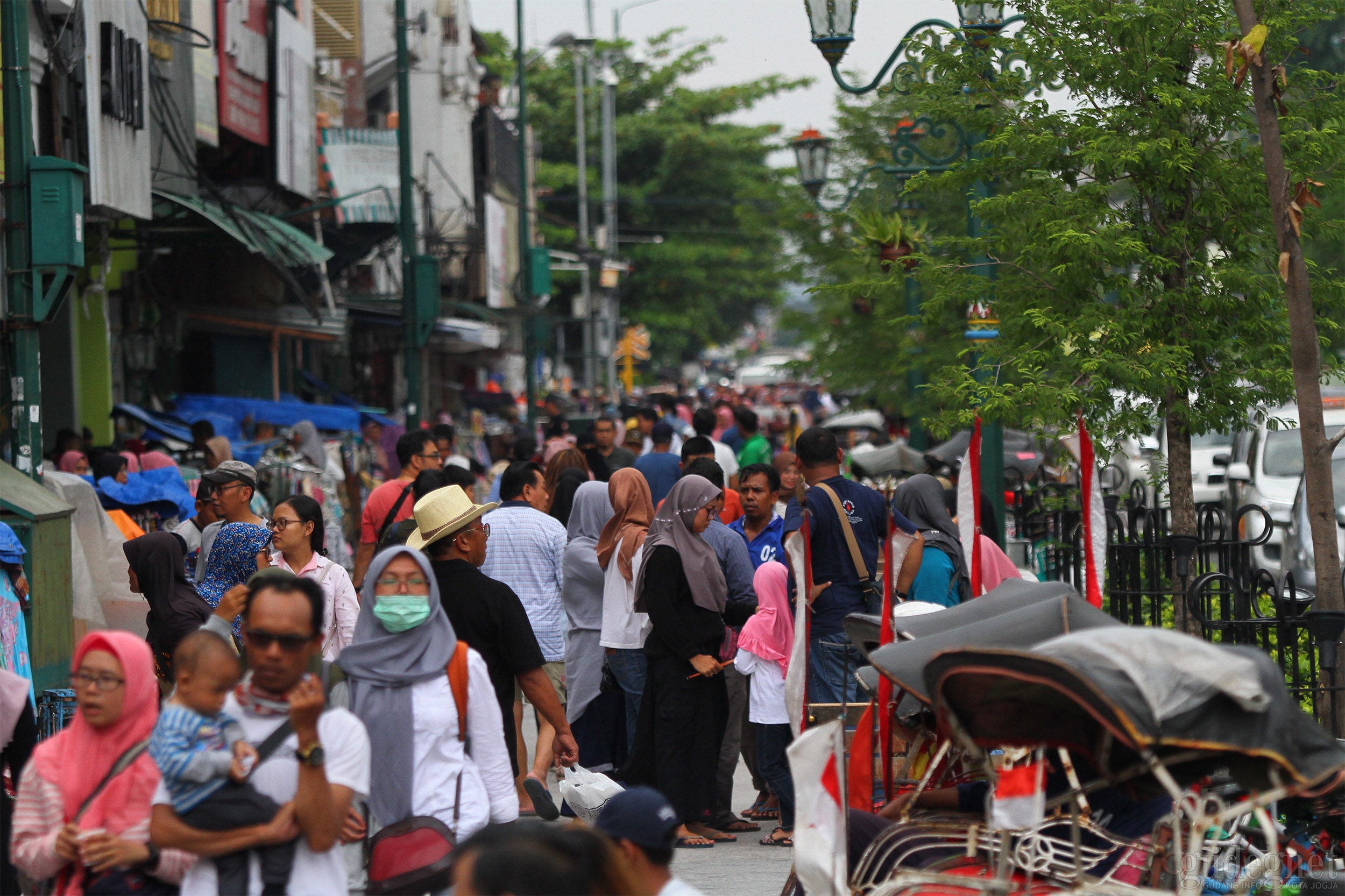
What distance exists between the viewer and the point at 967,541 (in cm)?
631

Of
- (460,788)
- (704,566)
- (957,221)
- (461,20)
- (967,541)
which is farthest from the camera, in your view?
(461,20)

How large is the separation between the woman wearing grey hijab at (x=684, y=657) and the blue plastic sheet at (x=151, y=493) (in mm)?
5074

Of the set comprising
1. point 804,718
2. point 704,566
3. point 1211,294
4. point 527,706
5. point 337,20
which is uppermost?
point 337,20

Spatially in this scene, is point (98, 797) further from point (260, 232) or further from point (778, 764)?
point (260, 232)

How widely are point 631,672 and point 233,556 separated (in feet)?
7.20

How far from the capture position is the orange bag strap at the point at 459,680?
489 centimetres

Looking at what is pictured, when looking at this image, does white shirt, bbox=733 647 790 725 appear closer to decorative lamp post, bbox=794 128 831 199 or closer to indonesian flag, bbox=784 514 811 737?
indonesian flag, bbox=784 514 811 737

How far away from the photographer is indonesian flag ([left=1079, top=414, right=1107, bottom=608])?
19.2 ft

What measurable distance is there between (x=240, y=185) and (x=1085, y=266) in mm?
14266

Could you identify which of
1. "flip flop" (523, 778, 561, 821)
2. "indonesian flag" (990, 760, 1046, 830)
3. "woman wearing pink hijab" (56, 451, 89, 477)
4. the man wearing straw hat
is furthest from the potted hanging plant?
"indonesian flag" (990, 760, 1046, 830)

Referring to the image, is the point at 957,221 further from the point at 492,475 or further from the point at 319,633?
the point at 319,633

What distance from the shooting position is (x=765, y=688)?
7.95 metres

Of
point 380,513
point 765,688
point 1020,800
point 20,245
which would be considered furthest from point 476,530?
point 20,245

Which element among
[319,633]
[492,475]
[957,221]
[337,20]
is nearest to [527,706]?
[492,475]
